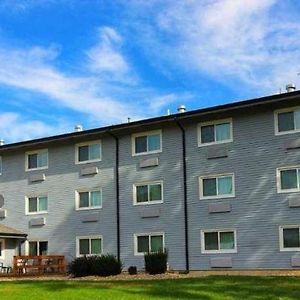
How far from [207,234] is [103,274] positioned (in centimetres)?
522

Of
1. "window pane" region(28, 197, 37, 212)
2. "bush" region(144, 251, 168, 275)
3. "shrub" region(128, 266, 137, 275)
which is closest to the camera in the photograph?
"bush" region(144, 251, 168, 275)

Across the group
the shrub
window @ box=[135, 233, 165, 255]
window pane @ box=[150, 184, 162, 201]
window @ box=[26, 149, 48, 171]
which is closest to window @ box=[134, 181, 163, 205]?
window pane @ box=[150, 184, 162, 201]

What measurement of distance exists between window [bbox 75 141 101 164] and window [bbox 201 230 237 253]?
7.59m

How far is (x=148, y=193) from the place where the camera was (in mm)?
30797

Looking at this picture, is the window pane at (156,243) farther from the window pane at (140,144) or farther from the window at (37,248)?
the window at (37,248)

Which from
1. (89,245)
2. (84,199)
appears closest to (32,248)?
(89,245)

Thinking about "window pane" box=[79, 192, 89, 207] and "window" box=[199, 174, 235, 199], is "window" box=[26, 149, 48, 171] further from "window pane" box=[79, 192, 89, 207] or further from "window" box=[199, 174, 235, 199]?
"window" box=[199, 174, 235, 199]

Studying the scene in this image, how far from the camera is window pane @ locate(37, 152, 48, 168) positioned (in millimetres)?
35319

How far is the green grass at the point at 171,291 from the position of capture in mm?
15586

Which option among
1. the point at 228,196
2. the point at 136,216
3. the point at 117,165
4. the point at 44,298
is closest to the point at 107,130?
the point at 117,165

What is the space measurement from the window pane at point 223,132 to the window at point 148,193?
3.78 metres

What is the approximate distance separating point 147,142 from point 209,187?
4.28 metres

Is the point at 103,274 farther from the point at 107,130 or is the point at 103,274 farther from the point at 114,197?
the point at 107,130

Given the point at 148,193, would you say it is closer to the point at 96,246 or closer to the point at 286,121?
the point at 96,246
